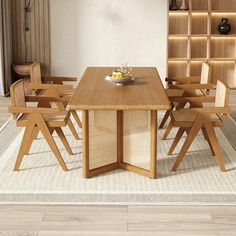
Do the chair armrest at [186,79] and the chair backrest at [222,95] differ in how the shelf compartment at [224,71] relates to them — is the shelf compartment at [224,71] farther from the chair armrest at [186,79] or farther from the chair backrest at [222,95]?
the chair backrest at [222,95]

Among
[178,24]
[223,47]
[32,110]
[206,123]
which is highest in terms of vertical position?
[178,24]

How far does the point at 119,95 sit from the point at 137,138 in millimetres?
409

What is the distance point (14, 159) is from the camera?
206 inches

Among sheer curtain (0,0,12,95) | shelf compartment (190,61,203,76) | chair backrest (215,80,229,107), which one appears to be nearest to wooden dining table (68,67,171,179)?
chair backrest (215,80,229,107)

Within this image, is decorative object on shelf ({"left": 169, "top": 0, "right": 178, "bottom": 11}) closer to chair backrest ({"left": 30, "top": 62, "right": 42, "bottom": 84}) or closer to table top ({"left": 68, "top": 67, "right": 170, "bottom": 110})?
table top ({"left": 68, "top": 67, "right": 170, "bottom": 110})

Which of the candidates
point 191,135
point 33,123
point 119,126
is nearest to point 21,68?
point 33,123

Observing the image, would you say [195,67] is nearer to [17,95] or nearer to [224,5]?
[224,5]

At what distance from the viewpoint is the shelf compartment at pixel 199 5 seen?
8.48 metres

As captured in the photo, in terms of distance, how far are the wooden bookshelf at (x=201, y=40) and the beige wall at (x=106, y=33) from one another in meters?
0.18

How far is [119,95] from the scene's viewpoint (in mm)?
4754

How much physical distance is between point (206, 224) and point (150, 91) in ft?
5.01

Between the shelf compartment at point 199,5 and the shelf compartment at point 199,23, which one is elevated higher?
the shelf compartment at point 199,5

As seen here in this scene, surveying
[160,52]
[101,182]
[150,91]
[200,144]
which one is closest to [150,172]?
[101,182]

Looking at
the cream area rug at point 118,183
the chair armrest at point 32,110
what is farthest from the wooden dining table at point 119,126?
the chair armrest at point 32,110
